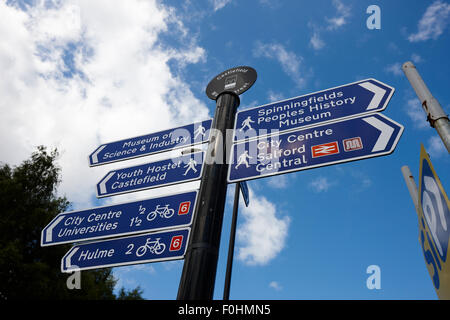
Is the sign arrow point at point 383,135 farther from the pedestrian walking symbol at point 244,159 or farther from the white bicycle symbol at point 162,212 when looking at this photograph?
the white bicycle symbol at point 162,212

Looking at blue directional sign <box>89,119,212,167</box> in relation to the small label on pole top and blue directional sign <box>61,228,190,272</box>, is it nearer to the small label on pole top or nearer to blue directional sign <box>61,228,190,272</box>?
the small label on pole top

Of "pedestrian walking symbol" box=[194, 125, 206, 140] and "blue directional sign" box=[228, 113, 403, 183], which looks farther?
"pedestrian walking symbol" box=[194, 125, 206, 140]

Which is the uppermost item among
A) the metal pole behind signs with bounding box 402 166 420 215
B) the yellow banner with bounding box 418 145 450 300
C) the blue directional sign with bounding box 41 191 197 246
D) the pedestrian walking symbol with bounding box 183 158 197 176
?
the metal pole behind signs with bounding box 402 166 420 215

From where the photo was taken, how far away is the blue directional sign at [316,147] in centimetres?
267

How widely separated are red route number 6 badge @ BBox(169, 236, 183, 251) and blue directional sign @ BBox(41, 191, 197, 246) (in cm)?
14

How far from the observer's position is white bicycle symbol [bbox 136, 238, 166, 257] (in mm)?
2784

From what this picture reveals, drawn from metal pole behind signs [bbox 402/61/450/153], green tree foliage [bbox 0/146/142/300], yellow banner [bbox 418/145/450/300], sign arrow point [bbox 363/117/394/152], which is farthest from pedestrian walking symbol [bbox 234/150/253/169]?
green tree foliage [bbox 0/146/142/300]

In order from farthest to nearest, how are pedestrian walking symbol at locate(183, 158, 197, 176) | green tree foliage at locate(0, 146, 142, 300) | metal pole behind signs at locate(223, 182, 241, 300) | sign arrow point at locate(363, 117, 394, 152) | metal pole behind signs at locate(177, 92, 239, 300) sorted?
green tree foliage at locate(0, 146, 142, 300)
metal pole behind signs at locate(223, 182, 241, 300)
pedestrian walking symbol at locate(183, 158, 197, 176)
sign arrow point at locate(363, 117, 394, 152)
metal pole behind signs at locate(177, 92, 239, 300)

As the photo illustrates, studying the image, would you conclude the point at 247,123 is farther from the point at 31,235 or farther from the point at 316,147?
the point at 31,235

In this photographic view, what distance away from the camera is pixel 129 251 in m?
2.97

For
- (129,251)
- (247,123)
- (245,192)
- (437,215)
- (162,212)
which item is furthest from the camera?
(245,192)

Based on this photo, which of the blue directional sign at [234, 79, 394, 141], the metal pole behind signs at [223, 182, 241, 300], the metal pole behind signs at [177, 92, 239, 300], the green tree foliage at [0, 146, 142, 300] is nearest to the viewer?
the metal pole behind signs at [177, 92, 239, 300]

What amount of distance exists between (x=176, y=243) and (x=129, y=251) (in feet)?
2.04

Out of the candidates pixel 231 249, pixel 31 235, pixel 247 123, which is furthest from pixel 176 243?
pixel 31 235
